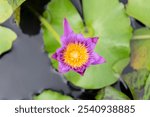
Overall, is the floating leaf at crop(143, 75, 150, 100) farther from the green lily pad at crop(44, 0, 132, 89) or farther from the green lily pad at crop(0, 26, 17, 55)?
the green lily pad at crop(0, 26, 17, 55)

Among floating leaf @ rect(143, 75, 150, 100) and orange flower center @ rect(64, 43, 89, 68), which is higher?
orange flower center @ rect(64, 43, 89, 68)

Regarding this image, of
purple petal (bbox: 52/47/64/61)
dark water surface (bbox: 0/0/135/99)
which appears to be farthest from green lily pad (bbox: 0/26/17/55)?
purple petal (bbox: 52/47/64/61)

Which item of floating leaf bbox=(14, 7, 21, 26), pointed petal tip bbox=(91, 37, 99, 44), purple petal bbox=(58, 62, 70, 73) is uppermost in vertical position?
floating leaf bbox=(14, 7, 21, 26)

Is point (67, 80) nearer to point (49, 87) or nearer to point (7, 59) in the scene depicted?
point (49, 87)

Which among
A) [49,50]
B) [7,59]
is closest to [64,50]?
[49,50]

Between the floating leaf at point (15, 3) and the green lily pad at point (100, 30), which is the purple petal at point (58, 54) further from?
the floating leaf at point (15, 3)

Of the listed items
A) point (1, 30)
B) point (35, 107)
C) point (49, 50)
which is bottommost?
point (35, 107)

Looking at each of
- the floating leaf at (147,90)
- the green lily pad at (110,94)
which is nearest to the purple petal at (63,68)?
the green lily pad at (110,94)
